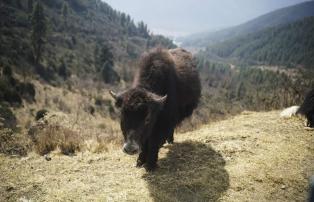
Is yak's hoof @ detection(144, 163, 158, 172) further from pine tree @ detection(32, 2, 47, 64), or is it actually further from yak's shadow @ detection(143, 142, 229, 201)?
pine tree @ detection(32, 2, 47, 64)

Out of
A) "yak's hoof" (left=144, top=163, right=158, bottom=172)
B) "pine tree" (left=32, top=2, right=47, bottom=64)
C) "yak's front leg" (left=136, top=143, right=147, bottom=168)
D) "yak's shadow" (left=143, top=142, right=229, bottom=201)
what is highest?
"pine tree" (left=32, top=2, right=47, bottom=64)

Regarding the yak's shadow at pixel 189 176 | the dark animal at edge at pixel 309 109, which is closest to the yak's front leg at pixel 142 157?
the yak's shadow at pixel 189 176

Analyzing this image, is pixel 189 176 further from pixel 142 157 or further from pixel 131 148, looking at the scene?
pixel 131 148

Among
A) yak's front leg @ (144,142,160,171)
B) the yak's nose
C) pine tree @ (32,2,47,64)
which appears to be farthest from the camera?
pine tree @ (32,2,47,64)

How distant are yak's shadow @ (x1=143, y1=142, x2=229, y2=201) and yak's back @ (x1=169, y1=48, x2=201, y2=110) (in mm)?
1320

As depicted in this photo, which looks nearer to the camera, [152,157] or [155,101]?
[155,101]

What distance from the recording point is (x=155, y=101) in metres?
5.39

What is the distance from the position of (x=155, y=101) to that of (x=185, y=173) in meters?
1.75

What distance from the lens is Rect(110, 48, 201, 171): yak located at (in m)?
5.29

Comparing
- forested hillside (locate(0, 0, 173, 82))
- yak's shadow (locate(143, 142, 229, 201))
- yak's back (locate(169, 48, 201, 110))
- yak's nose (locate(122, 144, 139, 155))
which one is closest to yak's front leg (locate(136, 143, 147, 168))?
yak's shadow (locate(143, 142, 229, 201))

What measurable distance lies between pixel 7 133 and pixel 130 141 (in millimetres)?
4313

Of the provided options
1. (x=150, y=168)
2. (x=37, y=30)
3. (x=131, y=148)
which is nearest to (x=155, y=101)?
(x=131, y=148)

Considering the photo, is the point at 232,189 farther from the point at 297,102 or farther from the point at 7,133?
the point at 297,102

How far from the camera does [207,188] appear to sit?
5.62 m
